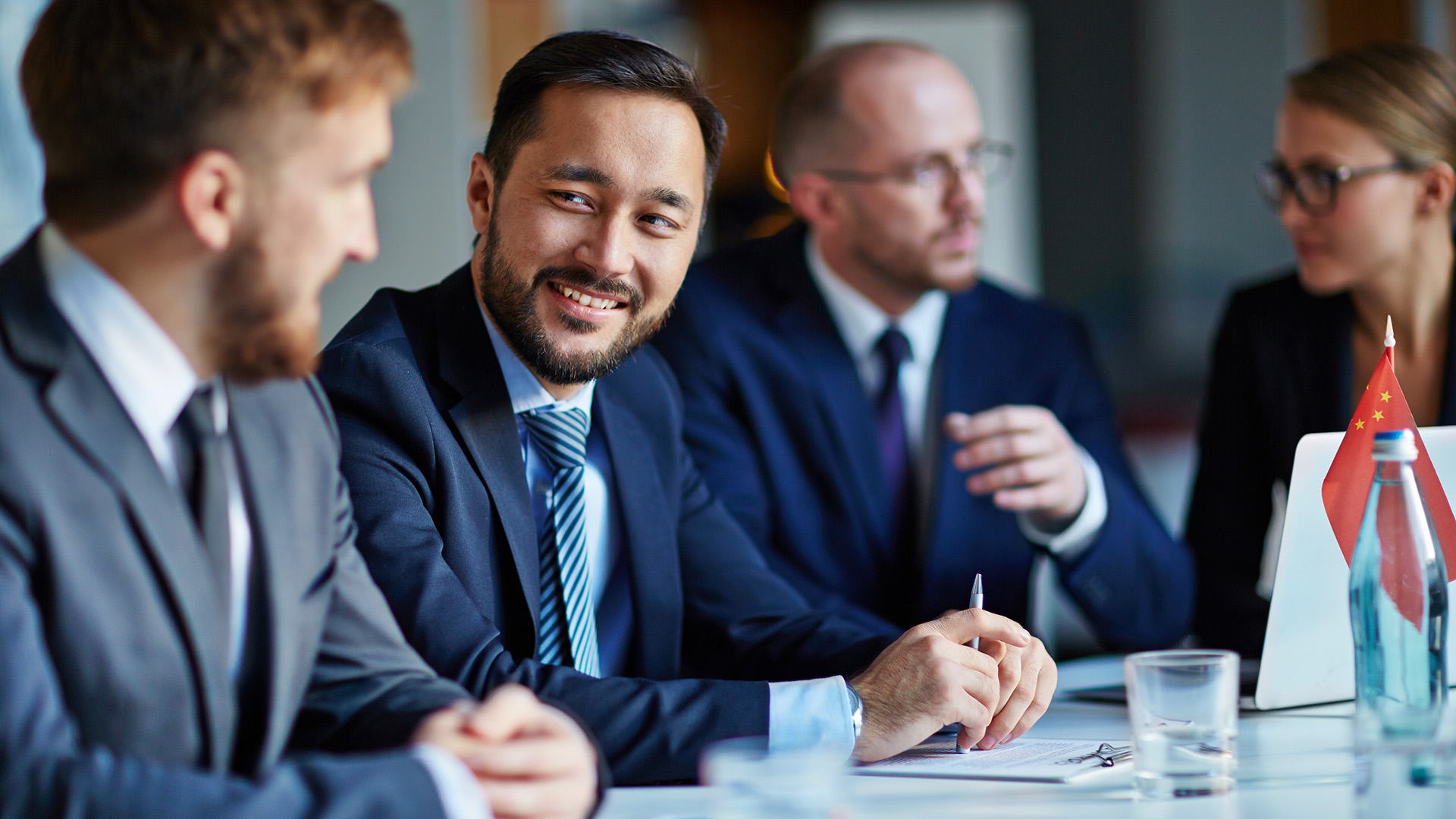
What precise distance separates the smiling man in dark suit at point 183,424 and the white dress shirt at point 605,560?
317 millimetres

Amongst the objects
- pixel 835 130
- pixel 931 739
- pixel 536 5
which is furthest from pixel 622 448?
pixel 536 5

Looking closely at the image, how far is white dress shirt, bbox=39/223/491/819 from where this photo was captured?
0.95 meters

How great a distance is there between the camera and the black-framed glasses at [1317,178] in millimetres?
2145

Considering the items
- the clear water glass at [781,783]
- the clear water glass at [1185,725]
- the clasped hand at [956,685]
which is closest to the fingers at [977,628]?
the clasped hand at [956,685]

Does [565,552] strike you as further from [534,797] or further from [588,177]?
[534,797]

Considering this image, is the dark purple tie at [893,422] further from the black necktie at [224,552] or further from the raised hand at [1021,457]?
the black necktie at [224,552]

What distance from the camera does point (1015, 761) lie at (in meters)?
1.30

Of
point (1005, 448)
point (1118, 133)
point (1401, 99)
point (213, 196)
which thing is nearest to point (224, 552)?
point (213, 196)

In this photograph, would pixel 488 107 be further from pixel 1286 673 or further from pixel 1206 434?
pixel 1286 673

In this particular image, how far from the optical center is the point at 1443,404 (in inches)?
83.0

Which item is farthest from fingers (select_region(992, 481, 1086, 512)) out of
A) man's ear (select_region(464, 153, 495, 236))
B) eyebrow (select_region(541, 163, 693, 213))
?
man's ear (select_region(464, 153, 495, 236))

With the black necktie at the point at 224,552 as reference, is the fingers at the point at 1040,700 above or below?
below

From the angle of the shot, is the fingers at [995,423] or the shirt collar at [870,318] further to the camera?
the shirt collar at [870,318]

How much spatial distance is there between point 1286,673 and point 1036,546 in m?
0.85
